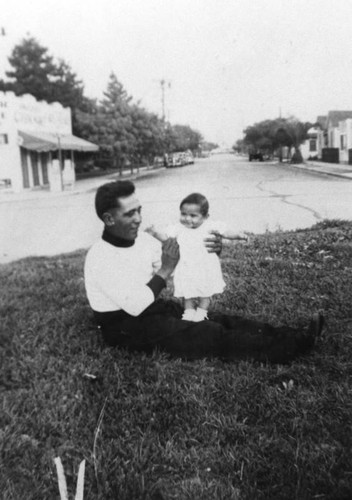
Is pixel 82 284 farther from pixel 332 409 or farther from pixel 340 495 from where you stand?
pixel 340 495

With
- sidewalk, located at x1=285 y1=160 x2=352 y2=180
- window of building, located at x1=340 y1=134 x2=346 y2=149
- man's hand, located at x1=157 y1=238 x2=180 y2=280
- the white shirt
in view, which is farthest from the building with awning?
window of building, located at x1=340 y1=134 x2=346 y2=149

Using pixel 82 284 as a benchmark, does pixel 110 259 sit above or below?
above

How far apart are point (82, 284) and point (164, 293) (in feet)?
3.22

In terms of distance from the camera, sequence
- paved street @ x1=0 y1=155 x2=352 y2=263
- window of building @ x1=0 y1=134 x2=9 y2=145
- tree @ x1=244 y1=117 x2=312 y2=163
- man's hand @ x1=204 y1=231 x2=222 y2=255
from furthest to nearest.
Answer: tree @ x1=244 y1=117 x2=312 y2=163, window of building @ x1=0 y1=134 x2=9 y2=145, paved street @ x1=0 y1=155 x2=352 y2=263, man's hand @ x1=204 y1=231 x2=222 y2=255

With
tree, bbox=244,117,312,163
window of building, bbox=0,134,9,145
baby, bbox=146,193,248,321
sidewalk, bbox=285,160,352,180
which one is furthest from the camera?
tree, bbox=244,117,312,163

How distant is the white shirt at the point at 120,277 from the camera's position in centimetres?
320

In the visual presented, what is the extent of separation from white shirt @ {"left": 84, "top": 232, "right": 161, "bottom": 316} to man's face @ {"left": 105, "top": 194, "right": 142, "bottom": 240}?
128 mm

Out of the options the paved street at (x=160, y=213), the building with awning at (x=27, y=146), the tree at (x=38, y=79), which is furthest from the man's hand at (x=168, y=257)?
the tree at (x=38, y=79)

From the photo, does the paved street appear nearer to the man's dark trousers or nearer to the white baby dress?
the white baby dress

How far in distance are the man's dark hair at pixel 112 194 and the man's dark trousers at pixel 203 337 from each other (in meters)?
0.71

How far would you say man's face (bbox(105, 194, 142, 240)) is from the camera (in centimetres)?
324

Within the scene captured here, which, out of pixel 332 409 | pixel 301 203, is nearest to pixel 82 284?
pixel 332 409

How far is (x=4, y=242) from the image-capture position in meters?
10.5

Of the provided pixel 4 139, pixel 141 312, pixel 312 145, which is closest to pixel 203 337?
pixel 141 312
